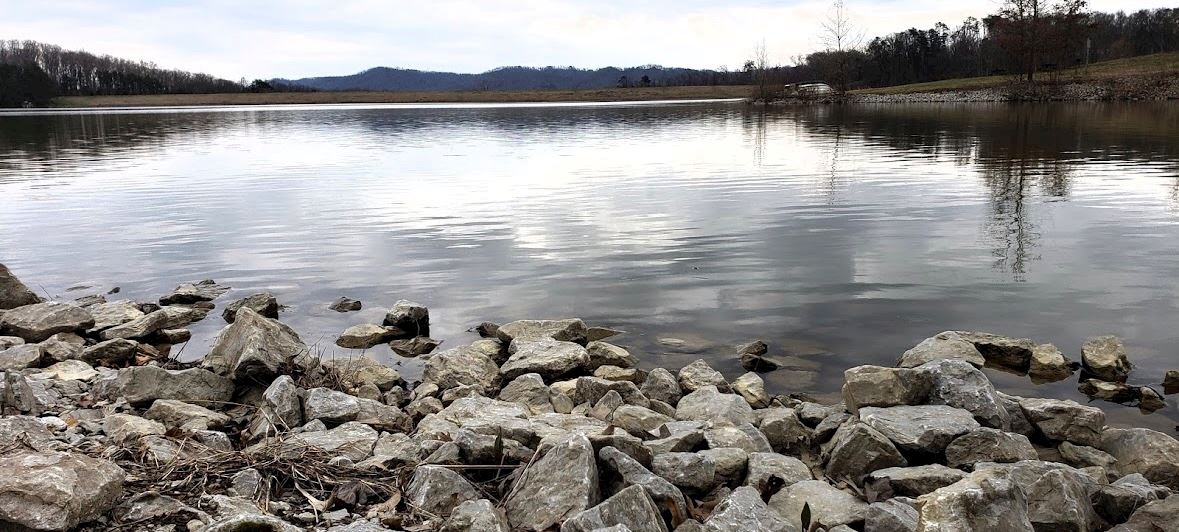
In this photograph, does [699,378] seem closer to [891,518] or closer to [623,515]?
[891,518]

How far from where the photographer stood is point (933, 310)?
35.5ft

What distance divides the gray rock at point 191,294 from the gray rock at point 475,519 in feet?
31.9

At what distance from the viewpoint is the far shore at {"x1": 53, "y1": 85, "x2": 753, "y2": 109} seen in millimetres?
142625

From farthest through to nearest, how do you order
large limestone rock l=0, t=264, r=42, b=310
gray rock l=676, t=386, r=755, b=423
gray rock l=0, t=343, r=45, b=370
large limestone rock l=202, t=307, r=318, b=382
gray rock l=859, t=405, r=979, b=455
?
large limestone rock l=0, t=264, r=42, b=310 → gray rock l=0, t=343, r=45, b=370 → large limestone rock l=202, t=307, r=318, b=382 → gray rock l=676, t=386, r=755, b=423 → gray rock l=859, t=405, r=979, b=455

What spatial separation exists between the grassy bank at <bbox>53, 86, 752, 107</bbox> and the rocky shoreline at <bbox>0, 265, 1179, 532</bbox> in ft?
436

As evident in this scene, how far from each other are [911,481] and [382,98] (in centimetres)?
16540

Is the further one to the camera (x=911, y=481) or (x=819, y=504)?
(x=911, y=481)

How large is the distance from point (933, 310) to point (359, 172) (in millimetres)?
24306

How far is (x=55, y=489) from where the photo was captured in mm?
4109

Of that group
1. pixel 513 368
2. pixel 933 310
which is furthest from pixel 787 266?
pixel 513 368

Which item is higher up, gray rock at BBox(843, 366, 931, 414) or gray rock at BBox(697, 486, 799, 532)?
gray rock at BBox(697, 486, 799, 532)

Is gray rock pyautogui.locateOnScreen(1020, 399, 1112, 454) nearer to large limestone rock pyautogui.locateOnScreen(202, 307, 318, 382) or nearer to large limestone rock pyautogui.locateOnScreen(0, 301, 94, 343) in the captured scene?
large limestone rock pyautogui.locateOnScreen(202, 307, 318, 382)

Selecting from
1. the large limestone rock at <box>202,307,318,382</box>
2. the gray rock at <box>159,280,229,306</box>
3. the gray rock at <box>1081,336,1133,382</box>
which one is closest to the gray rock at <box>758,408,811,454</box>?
the gray rock at <box>1081,336,1133,382</box>

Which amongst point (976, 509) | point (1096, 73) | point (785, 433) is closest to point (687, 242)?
point (785, 433)
